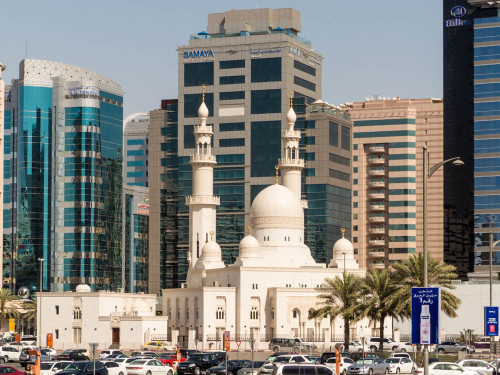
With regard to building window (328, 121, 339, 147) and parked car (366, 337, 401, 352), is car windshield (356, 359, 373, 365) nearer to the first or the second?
parked car (366, 337, 401, 352)

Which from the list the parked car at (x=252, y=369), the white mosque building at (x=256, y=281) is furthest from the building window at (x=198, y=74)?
the parked car at (x=252, y=369)

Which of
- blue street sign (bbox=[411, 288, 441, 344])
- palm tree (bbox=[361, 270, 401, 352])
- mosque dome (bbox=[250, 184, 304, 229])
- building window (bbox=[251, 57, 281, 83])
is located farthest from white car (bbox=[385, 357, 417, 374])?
building window (bbox=[251, 57, 281, 83])

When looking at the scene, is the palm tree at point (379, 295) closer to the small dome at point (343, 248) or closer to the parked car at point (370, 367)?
the parked car at point (370, 367)

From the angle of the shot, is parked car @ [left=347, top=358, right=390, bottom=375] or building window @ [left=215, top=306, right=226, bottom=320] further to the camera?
building window @ [left=215, top=306, right=226, bottom=320]

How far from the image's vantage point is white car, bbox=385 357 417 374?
Result: 7969 cm

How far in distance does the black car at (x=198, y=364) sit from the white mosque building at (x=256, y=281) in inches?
2024

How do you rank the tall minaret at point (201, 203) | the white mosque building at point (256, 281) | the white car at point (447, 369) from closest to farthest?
the white car at point (447, 369) < the white mosque building at point (256, 281) < the tall minaret at point (201, 203)

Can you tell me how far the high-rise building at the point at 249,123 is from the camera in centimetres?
18500

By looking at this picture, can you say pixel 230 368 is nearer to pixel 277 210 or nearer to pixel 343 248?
pixel 277 210

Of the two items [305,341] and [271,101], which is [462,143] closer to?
[271,101]

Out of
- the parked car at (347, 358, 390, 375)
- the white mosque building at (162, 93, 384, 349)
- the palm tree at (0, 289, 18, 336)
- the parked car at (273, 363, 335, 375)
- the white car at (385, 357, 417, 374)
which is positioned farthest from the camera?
the palm tree at (0, 289, 18, 336)

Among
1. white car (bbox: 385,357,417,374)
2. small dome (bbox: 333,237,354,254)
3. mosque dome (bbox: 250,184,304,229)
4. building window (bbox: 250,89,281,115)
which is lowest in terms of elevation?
white car (bbox: 385,357,417,374)

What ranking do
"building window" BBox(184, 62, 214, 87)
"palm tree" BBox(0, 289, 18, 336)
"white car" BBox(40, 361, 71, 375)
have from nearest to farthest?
"white car" BBox(40, 361, 71, 375), "palm tree" BBox(0, 289, 18, 336), "building window" BBox(184, 62, 214, 87)

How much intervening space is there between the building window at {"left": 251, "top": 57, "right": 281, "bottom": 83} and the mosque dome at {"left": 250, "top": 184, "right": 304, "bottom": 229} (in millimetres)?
44340
